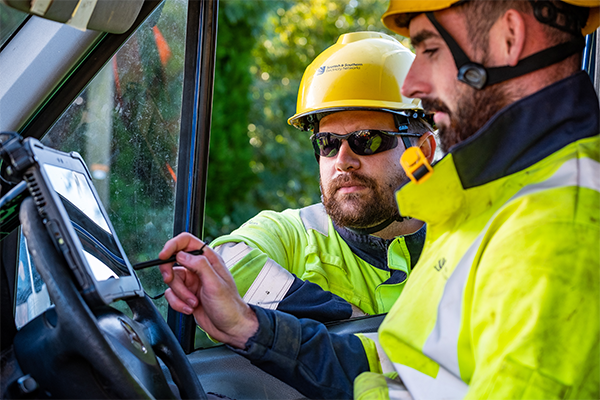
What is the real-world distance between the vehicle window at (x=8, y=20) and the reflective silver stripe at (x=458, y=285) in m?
1.19

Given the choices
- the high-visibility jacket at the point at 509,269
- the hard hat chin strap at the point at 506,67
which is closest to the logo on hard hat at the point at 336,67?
the hard hat chin strap at the point at 506,67

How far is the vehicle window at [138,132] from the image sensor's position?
1.87 meters

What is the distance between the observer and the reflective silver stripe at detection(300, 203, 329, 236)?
2854mm

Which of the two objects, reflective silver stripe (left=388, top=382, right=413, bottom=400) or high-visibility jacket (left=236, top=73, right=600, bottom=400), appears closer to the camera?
high-visibility jacket (left=236, top=73, right=600, bottom=400)

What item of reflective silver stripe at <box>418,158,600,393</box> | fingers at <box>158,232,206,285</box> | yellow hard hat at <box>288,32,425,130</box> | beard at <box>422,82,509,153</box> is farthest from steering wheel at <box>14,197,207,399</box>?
yellow hard hat at <box>288,32,425,130</box>

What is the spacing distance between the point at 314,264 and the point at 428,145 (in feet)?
3.00

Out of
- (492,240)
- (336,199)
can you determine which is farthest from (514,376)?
(336,199)

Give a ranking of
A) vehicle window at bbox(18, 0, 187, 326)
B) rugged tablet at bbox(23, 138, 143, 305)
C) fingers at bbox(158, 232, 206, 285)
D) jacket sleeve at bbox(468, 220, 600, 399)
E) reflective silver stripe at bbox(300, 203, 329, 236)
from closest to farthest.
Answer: jacket sleeve at bbox(468, 220, 600, 399)
rugged tablet at bbox(23, 138, 143, 305)
fingers at bbox(158, 232, 206, 285)
vehicle window at bbox(18, 0, 187, 326)
reflective silver stripe at bbox(300, 203, 329, 236)

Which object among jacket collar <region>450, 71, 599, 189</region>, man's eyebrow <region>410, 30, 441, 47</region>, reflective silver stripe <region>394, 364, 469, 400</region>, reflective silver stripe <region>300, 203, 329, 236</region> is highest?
man's eyebrow <region>410, 30, 441, 47</region>

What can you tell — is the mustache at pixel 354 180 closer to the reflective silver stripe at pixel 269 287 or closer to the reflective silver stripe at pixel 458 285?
the reflective silver stripe at pixel 269 287

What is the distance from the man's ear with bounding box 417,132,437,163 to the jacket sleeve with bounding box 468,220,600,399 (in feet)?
5.98

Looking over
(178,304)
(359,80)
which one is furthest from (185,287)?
(359,80)

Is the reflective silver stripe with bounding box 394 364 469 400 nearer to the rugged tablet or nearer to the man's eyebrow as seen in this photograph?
the rugged tablet

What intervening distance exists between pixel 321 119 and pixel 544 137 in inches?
64.0
